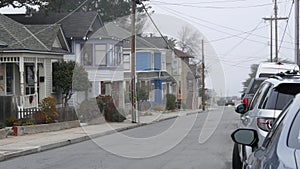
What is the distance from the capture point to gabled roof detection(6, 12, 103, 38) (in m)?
38.6

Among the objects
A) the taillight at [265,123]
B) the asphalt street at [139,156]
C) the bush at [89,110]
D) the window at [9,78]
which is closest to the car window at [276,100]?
the taillight at [265,123]

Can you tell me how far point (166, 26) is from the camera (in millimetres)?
26469

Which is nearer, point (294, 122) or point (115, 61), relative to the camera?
point (294, 122)

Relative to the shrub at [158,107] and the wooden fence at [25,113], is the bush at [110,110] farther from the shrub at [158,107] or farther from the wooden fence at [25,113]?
the shrub at [158,107]

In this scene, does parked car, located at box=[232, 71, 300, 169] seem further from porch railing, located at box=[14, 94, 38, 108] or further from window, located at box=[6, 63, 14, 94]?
window, located at box=[6, 63, 14, 94]

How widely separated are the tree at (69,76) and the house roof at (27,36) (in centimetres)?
109

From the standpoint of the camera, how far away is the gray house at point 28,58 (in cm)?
2886

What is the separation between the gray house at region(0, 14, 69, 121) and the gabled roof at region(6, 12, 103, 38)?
285 cm

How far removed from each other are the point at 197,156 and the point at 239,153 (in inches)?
156

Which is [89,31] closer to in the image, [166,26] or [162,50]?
[166,26]

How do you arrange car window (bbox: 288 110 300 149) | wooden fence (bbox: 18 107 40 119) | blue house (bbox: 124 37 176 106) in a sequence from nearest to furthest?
car window (bbox: 288 110 300 149), wooden fence (bbox: 18 107 40 119), blue house (bbox: 124 37 176 106)

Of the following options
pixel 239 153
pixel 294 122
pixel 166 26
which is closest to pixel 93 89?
pixel 166 26

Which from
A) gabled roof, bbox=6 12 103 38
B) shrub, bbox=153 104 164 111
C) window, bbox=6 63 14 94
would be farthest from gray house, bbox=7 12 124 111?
window, bbox=6 63 14 94

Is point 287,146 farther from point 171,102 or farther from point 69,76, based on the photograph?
point 171,102
